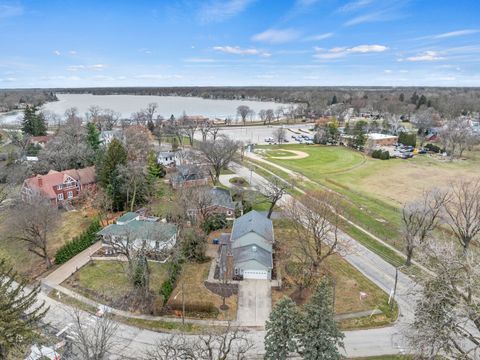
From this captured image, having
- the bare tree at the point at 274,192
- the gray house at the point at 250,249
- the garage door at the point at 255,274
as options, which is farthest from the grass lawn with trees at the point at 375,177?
the garage door at the point at 255,274

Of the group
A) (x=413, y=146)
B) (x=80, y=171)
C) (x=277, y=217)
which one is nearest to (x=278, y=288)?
(x=277, y=217)

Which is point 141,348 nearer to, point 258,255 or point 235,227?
point 258,255

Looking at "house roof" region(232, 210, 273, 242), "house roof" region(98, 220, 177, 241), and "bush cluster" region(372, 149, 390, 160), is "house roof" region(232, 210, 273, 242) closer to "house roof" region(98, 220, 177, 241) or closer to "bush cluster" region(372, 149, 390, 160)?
"house roof" region(98, 220, 177, 241)

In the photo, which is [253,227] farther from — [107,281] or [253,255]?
[107,281]

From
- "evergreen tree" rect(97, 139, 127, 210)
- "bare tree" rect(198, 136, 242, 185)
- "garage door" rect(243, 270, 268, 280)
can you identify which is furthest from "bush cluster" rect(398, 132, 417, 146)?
"garage door" rect(243, 270, 268, 280)

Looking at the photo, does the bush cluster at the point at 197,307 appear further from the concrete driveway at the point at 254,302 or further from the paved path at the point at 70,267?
the paved path at the point at 70,267
